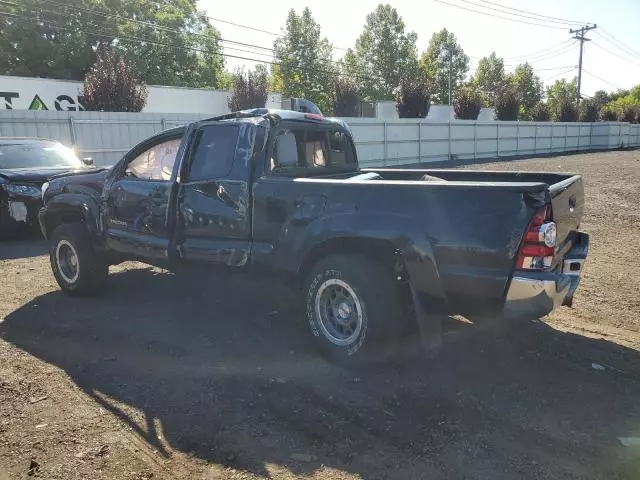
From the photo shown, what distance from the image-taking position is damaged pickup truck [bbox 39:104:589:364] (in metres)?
3.34

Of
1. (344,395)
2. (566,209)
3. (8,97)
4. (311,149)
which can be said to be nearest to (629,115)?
(8,97)

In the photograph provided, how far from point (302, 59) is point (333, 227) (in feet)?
210

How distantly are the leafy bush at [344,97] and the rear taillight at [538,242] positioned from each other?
26.2 m

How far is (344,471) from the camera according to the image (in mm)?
2775

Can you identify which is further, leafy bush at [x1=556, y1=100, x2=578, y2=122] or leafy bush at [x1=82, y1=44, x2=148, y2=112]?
leafy bush at [x1=556, y1=100, x2=578, y2=122]

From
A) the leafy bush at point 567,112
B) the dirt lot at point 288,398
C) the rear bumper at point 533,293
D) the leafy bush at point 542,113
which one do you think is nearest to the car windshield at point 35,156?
the dirt lot at point 288,398

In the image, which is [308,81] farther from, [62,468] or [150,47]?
[62,468]

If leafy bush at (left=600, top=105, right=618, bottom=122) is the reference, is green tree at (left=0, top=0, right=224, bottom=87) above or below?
above

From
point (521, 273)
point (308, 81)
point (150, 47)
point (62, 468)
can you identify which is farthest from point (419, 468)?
point (308, 81)

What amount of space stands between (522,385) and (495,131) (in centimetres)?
3135

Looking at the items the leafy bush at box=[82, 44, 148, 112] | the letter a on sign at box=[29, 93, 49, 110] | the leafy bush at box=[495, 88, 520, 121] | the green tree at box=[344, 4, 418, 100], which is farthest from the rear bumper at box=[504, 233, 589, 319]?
the green tree at box=[344, 4, 418, 100]

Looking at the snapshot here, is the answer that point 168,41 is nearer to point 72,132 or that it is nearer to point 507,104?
point 507,104

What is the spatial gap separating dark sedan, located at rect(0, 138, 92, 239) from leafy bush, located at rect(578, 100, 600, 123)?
49611 millimetres

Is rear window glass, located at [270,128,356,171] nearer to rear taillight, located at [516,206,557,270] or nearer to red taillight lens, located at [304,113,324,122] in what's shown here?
red taillight lens, located at [304,113,324,122]
